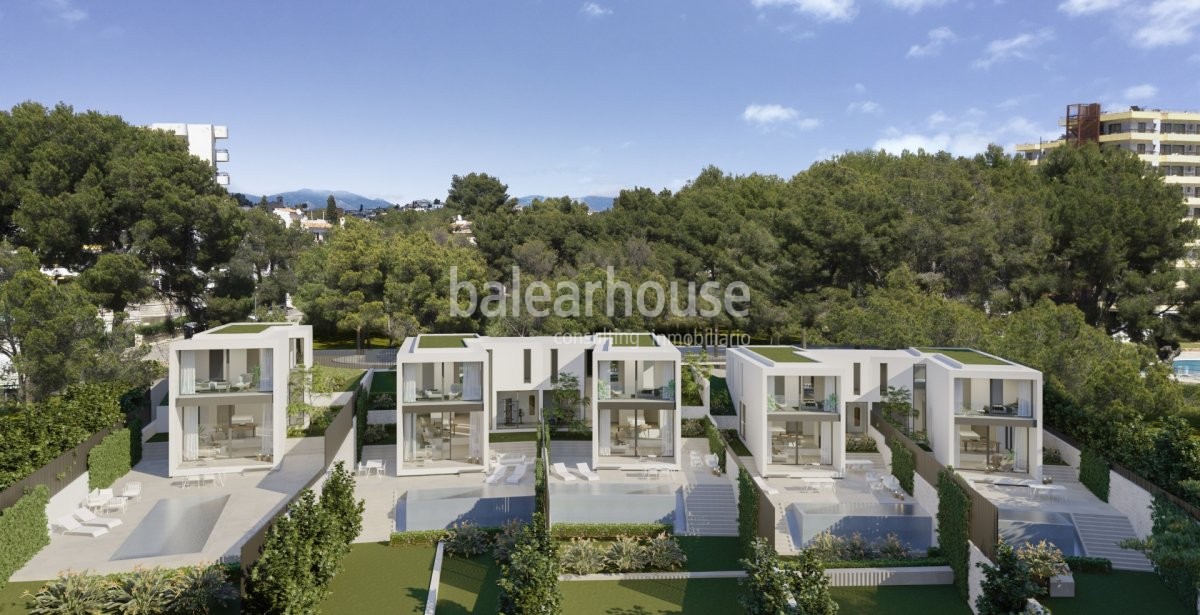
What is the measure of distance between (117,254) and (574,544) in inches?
1181

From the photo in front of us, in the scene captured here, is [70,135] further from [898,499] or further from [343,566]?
[898,499]

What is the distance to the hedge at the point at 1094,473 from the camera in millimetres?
20812

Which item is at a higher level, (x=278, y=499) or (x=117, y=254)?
(x=117, y=254)

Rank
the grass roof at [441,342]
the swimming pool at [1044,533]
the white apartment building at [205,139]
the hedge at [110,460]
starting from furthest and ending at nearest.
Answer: the white apartment building at [205,139] → the grass roof at [441,342] → the hedge at [110,460] → the swimming pool at [1044,533]

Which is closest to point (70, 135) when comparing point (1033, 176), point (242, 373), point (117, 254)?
point (117, 254)

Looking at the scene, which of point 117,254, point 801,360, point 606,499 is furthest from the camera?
point 117,254

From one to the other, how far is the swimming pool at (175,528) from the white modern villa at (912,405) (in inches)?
594

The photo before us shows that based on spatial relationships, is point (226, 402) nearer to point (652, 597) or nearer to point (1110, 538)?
point (652, 597)

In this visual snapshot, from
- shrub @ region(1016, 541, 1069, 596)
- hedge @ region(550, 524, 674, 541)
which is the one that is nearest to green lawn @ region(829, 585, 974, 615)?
shrub @ region(1016, 541, 1069, 596)

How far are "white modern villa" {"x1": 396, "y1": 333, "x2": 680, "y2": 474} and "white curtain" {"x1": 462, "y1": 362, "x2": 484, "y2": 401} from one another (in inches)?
1.2

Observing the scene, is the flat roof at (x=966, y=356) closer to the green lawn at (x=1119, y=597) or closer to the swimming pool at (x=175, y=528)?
the green lawn at (x=1119, y=597)

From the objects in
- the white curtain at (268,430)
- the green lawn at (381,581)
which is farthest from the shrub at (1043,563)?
→ the white curtain at (268,430)

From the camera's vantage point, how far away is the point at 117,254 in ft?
121

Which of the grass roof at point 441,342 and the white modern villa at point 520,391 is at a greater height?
the grass roof at point 441,342
